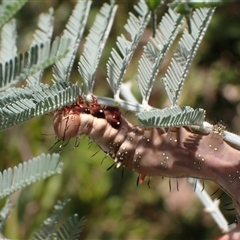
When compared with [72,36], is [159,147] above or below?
below

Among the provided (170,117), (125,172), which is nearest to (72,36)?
(170,117)

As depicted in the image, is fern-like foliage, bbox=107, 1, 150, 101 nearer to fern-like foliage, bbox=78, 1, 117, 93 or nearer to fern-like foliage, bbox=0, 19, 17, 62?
fern-like foliage, bbox=78, 1, 117, 93

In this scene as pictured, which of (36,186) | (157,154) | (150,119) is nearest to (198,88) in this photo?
(36,186)

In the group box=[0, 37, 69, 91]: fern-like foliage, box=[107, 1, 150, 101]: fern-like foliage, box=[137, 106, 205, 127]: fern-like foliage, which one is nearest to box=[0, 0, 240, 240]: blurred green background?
box=[107, 1, 150, 101]: fern-like foliage

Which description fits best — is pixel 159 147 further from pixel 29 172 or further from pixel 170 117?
pixel 29 172

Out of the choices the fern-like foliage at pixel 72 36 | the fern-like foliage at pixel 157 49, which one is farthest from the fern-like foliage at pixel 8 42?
the fern-like foliage at pixel 157 49
